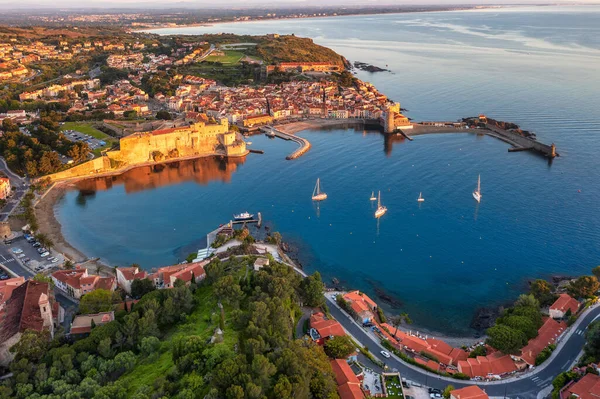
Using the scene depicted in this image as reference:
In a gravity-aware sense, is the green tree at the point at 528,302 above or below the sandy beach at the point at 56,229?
above

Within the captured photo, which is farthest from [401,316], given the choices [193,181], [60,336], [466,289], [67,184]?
[67,184]

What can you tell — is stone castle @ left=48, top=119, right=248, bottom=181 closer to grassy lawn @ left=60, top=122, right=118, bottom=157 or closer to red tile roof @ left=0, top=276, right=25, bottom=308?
grassy lawn @ left=60, top=122, right=118, bottom=157

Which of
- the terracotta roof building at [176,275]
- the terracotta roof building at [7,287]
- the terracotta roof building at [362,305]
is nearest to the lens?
the terracotta roof building at [7,287]

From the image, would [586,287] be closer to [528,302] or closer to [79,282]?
[528,302]

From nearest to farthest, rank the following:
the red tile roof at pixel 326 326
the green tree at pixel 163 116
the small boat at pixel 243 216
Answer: the red tile roof at pixel 326 326 < the small boat at pixel 243 216 < the green tree at pixel 163 116

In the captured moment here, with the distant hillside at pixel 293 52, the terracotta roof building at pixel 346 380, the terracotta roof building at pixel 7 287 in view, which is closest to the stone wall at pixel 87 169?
the terracotta roof building at pixel 7 287

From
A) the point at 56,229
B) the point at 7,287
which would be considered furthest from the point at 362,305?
the point at 56,229

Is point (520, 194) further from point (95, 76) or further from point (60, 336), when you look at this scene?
point (95, 76)

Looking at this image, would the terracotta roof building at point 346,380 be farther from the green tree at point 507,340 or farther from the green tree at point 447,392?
the green tree at point 507,340
